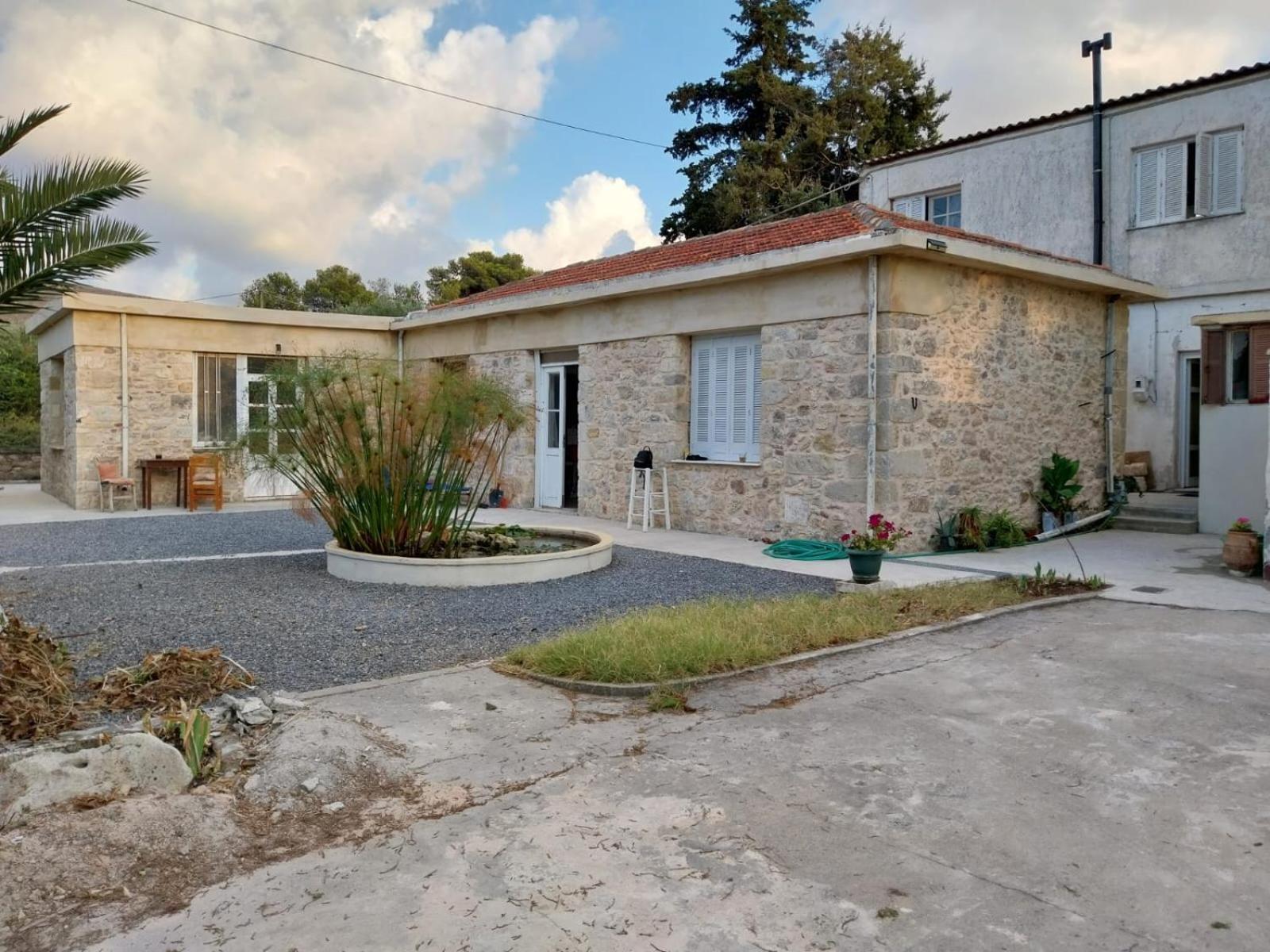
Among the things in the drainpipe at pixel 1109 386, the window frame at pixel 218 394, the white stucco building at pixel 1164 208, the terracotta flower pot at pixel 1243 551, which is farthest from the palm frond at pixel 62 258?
the white stucco building at pixel 1164 208

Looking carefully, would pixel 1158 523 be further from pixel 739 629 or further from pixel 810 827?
pixel 810 827

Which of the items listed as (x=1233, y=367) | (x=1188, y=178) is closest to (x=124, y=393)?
(x=1233, y=367)

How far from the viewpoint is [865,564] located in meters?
8.26

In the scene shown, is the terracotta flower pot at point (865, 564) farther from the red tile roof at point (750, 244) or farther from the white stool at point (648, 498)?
the white stool at point (648, 498)

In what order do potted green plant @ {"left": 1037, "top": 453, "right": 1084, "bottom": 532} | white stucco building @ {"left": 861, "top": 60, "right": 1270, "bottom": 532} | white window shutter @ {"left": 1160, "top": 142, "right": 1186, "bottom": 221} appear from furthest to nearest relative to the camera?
1. white window shutter @ {"left": 1160, "top": 142, "right": 1186, "bottom": 221}
2. white stucco building @ {"left": 861, "top": 60, "right": 1270, "bottom": 532}
3. potted green plant @ {"left": 1037, "top": 453, "right": 1084, "bottom": 532}

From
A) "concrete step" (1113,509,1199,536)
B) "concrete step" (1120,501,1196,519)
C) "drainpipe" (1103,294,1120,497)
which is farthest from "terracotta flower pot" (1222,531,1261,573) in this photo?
"drainpipe" (1103,294,1120,497)

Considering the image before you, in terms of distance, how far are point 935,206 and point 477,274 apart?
863 inches

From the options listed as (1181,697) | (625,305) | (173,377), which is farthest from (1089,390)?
(173,377)

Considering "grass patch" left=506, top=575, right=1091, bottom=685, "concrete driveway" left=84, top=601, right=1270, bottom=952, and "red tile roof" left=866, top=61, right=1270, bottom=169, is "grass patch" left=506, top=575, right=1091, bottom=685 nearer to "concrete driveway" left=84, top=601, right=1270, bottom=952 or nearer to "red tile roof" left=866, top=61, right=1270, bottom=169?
"concrete driveway" left=84, top=601, right=1270, bottom=952

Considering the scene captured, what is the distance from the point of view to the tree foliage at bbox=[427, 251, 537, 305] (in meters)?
36.3

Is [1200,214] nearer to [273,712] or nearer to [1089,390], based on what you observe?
[1089,390]

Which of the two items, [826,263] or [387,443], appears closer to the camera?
[387,443]

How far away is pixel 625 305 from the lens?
43.4 ft

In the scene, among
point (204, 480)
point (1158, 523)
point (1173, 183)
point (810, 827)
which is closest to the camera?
point (810, 827)
